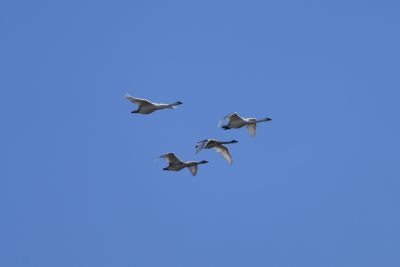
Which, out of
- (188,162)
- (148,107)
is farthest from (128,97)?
(188,162)

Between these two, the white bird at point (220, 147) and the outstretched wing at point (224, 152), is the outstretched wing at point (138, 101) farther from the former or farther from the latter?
the outstretched wing at point (224, 152)

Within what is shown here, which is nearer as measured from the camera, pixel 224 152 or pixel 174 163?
pixel 174 163

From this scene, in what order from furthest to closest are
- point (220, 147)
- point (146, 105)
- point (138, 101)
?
point (220, 147), point (146, 105), point (138, 101)

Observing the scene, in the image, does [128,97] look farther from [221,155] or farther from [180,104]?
[221,155]

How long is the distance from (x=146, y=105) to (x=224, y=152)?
9.95 meters

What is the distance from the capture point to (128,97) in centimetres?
8544

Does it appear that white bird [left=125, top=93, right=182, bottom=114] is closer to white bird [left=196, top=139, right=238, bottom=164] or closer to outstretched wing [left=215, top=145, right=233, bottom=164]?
white bird [left=196, top=139, right=238, bottom=164]

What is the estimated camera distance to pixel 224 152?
93688 mm

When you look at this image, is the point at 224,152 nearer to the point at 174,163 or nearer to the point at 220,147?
the point at 220,147

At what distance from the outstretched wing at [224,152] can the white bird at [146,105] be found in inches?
290

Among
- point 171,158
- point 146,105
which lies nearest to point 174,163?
point 171,158

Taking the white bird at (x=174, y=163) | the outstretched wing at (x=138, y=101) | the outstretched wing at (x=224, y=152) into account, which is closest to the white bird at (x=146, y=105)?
the outstretched wing at (x=138, y=101)

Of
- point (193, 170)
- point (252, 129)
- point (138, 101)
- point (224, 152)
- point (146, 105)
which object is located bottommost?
point (193, 170)

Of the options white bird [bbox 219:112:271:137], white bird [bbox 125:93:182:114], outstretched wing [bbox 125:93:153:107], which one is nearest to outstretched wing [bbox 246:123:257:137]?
→ white bird [bbox 219:112:271:137]
